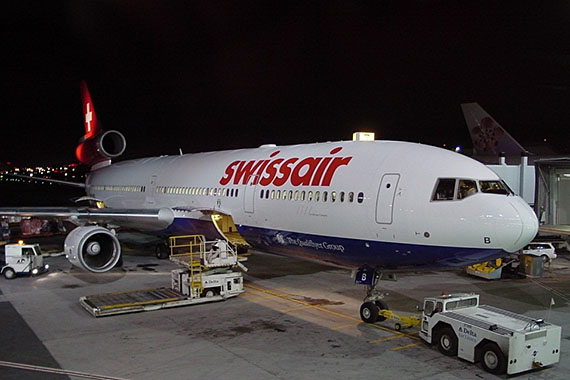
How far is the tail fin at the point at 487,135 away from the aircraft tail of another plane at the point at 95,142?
21.0 metres

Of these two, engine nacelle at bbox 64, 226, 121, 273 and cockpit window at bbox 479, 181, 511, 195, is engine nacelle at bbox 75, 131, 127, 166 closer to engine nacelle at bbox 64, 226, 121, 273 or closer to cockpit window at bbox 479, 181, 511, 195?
engine nacelle at bbox 64, 226, 121, 273

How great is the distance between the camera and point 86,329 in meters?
11.7

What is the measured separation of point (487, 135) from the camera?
30.6 metres

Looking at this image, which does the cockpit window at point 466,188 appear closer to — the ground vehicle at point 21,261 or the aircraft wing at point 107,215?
the aircraft wing at point 107,215

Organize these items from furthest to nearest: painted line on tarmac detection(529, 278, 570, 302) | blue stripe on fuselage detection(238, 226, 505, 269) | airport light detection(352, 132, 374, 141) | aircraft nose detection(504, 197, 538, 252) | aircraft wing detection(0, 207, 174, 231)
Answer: aircraft wing detection(0, 207, 174, 231) < painted line on tarmac detection(529, 278, 570, 302) < airport light detection(352, 132, 374, 141) < blue stripe on fuselage detection(238, 226, 505, 269) < aircraft nose detection(504, 197, 538, 252)

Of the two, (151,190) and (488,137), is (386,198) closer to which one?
(151,190)

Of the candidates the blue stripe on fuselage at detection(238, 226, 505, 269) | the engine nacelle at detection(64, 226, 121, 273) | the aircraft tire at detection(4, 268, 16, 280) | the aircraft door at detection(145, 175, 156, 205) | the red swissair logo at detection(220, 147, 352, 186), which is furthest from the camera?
the aircraft door at detection(145, 175, 156, 205)

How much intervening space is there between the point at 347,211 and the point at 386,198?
3.47 feet

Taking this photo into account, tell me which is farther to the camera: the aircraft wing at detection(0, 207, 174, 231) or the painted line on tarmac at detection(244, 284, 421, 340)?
the aircraft wing at detection(0, 207, 174, 231)

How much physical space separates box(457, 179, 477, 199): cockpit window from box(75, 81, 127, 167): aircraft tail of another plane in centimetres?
2177

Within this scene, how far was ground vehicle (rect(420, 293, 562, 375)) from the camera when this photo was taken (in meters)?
9.05

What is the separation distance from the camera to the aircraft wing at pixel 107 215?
1784cm

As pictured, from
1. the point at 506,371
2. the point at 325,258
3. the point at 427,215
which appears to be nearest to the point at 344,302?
the point at 325,258

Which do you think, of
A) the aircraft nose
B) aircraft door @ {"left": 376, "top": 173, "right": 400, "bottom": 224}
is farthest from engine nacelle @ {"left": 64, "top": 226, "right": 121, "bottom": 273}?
the aircraft nose
